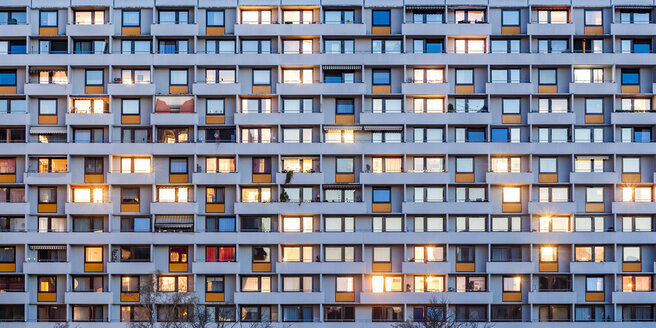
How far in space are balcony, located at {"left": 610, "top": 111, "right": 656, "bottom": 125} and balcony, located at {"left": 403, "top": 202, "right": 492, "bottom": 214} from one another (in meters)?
12.9

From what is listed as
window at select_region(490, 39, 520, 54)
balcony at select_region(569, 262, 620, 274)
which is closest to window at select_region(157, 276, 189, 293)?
balcony at select_region(569, 262, 620, 274)

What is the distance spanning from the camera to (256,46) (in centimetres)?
6450

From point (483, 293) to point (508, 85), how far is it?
17.4 meters

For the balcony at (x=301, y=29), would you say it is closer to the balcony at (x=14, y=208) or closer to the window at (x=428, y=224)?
the window at (x=428, y=224)

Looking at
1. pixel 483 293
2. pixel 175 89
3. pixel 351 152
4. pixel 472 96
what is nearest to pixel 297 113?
pixel 351 152

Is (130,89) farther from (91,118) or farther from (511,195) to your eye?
(511,195)

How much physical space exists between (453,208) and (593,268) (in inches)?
492

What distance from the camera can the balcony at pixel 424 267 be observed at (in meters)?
62.1

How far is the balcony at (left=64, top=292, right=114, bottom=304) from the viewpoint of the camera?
6197 centimetres

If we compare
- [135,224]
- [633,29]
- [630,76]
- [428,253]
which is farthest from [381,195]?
[633,29]

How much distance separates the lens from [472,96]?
64.1 m

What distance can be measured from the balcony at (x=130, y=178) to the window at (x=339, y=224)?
15074 millimetres

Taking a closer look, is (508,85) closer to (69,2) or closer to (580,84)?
(580,84)

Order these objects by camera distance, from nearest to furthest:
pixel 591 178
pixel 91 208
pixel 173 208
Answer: pixel 173 208 → pixel 91 208 → pixel 591 178
